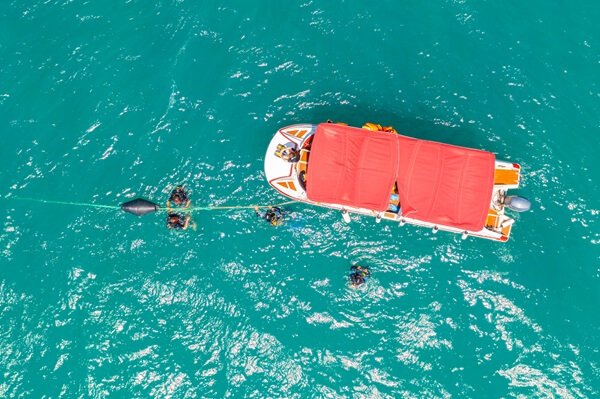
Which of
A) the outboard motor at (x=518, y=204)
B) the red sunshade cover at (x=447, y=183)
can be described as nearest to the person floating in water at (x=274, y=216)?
the red sunshade cover at (x=447, y=183)

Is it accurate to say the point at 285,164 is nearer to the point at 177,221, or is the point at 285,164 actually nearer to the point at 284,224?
the point at 284,224

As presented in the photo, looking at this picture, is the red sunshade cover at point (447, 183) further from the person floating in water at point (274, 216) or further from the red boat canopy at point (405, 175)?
the person floating in water at point (274, 216)

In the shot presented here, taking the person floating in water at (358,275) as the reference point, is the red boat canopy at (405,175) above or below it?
above

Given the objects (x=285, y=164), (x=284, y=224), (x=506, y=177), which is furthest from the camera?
(x=284, y=224)

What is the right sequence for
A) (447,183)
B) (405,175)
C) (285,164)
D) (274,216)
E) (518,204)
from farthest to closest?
(274,216), (285,164), (518,204), (405,175), (447,183)

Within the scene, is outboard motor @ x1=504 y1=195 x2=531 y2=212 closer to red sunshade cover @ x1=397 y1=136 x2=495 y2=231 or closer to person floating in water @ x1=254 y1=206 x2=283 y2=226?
red sunshade cover @ x1=397 y1=136 x2=495 y2=231

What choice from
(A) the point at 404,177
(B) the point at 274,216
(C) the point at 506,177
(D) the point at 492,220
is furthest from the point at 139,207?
(C) the point at 506,177
